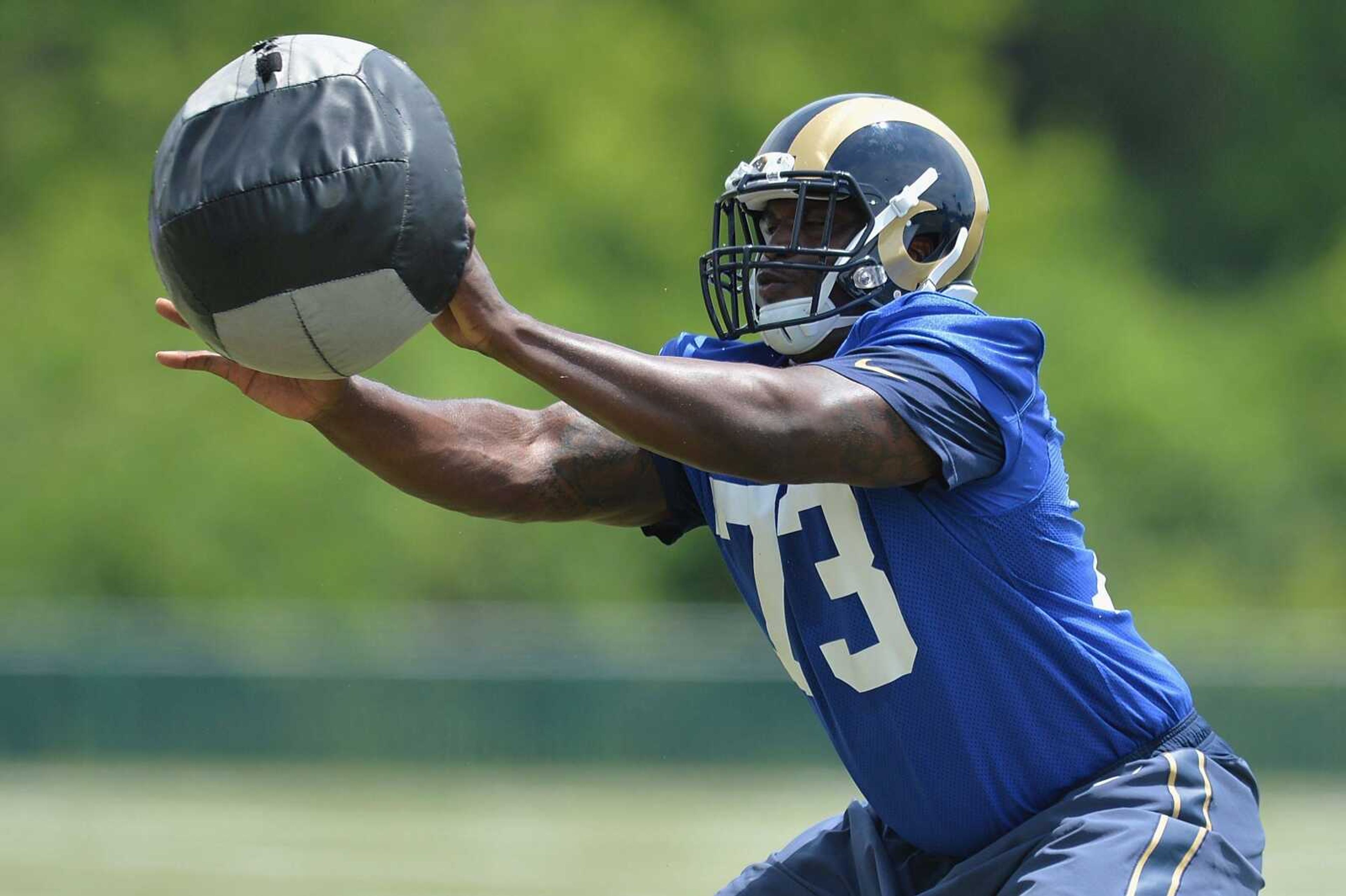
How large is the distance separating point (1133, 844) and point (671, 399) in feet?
3.88

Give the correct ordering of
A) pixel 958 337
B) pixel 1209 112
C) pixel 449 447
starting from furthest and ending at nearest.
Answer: pixel 1209 112
pixel 449 447
pixel 958 337

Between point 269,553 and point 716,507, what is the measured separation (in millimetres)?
15175

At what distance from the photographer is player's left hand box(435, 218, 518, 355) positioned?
3223 millimetres

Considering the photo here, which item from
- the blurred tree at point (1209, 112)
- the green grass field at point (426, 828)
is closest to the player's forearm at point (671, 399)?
the green grass field at point (426, 828)

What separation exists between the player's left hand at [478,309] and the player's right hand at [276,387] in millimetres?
805

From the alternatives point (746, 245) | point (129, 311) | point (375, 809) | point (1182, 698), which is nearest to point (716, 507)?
point (746, 245)

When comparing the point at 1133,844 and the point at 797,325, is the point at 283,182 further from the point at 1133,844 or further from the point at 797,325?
the point at 1133,844

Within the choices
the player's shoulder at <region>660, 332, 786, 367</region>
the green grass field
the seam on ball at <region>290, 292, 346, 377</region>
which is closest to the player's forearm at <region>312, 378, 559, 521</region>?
the player's shoulder at <region>660, 332, 786, 367</region>

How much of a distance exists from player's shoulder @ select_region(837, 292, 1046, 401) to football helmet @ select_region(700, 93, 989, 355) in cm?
27

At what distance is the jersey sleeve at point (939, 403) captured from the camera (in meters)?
3.38

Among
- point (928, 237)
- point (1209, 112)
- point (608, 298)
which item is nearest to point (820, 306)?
point (928, 237)

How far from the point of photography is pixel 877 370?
342 centimetres

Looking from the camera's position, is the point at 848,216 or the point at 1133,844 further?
the point at 848,216

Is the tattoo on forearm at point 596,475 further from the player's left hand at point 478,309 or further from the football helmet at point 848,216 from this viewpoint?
the player's left hand at point 478,309
